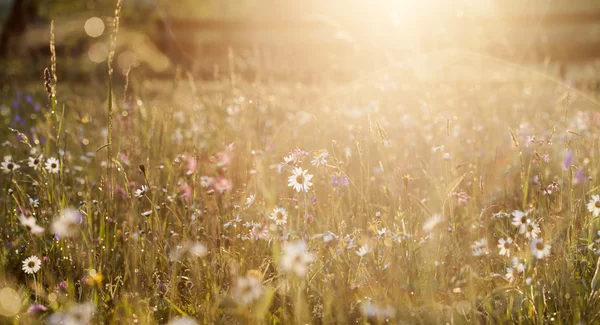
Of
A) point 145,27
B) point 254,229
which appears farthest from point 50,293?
point 145,27

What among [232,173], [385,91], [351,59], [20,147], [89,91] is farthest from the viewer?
[351,59]

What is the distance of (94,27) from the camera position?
638 inches

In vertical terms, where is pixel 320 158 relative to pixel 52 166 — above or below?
above

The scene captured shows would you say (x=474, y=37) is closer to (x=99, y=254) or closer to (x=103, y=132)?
(x=103, y=132)

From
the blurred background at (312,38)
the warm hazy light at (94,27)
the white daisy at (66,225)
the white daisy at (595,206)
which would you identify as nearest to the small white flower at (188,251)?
the white daisy at (66,225)

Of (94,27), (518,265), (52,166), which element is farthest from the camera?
(94,27)

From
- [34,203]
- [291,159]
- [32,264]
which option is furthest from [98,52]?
[291,159]

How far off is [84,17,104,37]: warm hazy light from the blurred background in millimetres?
60

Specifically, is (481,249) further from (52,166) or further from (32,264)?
(52,166)

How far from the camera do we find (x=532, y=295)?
2.11 m

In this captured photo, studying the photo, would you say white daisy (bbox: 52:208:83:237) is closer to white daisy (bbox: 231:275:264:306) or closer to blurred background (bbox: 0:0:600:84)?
white daisy (bbox: 231:275:264:306)

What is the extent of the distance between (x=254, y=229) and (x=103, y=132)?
10.6 feet

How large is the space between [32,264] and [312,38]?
25077 mm

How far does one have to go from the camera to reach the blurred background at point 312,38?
9.95m
